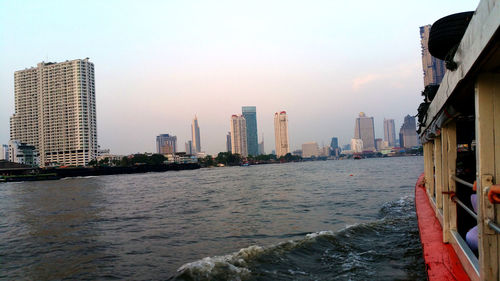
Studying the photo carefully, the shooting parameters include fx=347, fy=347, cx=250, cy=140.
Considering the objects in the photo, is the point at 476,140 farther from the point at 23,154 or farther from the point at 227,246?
the point at 23,154

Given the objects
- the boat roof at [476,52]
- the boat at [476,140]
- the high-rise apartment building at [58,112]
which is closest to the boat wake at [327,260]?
the boat at [476,140]

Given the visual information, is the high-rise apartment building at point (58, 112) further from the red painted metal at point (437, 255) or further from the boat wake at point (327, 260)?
the red painted metal at point (437, 255)

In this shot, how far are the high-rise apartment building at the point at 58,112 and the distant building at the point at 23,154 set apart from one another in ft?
15.6

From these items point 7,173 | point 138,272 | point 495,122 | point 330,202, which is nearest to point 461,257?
point 495,122

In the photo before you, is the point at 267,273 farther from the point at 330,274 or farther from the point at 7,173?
the point at 7,173

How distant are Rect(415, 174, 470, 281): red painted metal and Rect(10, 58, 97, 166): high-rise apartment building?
12710 centimetres

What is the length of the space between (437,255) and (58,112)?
13670 centimetres

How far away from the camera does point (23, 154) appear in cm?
10912

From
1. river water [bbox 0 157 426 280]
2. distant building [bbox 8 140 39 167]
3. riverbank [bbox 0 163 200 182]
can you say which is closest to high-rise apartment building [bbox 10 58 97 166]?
distant building [bbox 8 140 39 167]

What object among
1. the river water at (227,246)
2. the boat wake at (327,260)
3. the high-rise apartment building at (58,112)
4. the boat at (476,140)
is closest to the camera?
the boat at (476,140)

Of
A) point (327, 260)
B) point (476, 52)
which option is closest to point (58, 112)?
point (327, 260)

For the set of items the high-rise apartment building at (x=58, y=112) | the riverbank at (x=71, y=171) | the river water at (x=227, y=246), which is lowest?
the riverbank at (x=71, y=171)

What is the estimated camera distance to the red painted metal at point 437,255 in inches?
118

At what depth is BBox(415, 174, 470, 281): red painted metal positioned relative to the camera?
2988 millimetres
